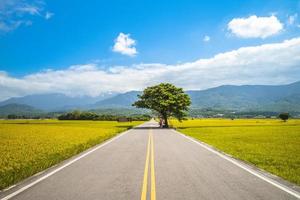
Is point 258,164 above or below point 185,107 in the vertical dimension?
below

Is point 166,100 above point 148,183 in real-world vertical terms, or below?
above

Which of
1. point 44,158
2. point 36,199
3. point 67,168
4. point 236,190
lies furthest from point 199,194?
point 44,158

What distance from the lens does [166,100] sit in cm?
5581

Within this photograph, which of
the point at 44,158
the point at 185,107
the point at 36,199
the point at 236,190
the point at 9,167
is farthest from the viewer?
the point at 185,107

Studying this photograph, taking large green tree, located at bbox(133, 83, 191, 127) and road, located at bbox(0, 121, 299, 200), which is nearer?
road, located at bbox(0, 121, 299, 200)

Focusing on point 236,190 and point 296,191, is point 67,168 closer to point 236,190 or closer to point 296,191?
point 236,190

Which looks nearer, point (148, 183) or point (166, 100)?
point (148, 183)

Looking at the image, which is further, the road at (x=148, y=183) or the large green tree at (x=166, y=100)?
the large green tree at (x=166, y=100)

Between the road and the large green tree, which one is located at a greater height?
the large green tree

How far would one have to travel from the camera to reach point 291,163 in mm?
12555

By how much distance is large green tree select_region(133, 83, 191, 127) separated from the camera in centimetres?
5609

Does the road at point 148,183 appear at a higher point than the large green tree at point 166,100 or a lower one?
lower

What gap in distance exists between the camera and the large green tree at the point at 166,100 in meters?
56.1

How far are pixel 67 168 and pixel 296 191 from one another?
7.94 m
